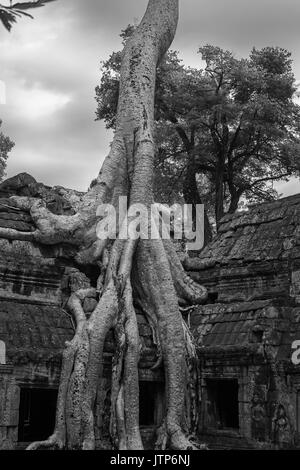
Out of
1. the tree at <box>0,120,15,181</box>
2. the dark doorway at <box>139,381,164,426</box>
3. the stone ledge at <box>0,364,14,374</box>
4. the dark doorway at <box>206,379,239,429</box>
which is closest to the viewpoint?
the stone ledge at <box>0,364,14,374</box>

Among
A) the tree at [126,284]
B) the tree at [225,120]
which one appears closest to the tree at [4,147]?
the tree at [225,120]

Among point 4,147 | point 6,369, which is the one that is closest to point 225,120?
point 4,147

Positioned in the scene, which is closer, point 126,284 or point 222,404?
point 126,284

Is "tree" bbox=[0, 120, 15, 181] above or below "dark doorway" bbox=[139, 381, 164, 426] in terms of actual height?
above

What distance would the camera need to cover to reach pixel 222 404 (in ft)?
26.0

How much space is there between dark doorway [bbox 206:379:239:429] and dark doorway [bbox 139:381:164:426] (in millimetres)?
655

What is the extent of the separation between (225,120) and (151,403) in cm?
1203

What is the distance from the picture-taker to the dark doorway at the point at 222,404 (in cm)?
765

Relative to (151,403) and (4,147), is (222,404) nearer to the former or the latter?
(151,403)

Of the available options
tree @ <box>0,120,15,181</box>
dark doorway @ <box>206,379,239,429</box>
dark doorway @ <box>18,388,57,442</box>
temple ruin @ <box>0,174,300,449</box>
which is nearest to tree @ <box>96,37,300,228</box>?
tree @ <box>0,120,15,181</box>

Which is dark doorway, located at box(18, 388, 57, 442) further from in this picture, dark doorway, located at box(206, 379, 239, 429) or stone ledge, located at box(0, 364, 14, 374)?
dark doorway, located at box(206, 379, 239, 429)

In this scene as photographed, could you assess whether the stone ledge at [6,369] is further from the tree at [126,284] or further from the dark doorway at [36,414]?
the dark doorway at [36,414]

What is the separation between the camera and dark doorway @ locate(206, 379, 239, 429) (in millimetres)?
7648

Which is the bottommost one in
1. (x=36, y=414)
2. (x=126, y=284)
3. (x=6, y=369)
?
(x=36, y=414)
